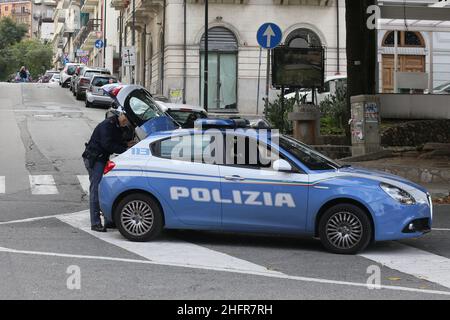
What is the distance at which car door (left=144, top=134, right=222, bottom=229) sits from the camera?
9336 mm

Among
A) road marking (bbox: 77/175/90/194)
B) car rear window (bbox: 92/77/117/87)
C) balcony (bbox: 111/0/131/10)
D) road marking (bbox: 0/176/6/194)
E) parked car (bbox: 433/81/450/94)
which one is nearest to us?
road marking (bbox: 0/176/6/194)

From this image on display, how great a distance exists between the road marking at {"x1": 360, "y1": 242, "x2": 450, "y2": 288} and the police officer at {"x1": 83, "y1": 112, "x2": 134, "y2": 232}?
377 centimetres

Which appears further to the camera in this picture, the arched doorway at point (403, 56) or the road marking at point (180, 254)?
the arched doorway at point (403, 56)

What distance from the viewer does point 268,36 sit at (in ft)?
58.7

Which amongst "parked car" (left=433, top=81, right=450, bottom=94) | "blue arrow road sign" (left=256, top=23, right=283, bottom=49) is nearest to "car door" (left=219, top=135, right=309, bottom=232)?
"blue arrow road sign" (left=256, top=23, right=283, bottom=49)

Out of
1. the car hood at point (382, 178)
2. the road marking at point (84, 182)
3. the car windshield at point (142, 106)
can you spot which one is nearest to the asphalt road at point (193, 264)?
the car hood at point (382, 178)

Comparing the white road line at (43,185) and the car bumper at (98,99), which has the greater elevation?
the car bumper at (98,99)

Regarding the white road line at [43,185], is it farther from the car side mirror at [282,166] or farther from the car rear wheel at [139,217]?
the car side mirror at [282,166]

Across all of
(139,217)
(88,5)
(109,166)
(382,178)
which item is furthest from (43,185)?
(88,5)

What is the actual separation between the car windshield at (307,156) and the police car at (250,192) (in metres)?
0.02

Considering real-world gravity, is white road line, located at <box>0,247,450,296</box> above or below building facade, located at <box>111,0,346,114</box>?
below

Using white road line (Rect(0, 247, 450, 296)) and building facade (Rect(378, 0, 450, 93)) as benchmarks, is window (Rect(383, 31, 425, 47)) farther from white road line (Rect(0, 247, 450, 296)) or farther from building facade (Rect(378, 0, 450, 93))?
white road line (Rect(0, 247, 450, 296))

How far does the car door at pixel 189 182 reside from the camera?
30.6 feet
